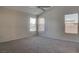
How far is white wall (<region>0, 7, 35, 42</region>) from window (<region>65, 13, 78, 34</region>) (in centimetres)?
72

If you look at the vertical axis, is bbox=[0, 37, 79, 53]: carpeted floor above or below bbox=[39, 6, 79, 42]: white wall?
below

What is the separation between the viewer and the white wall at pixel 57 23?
1.79 meters

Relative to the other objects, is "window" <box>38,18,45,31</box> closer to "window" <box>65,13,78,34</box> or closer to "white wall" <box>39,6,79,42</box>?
"white wall" <box>39,6,79,42</box>

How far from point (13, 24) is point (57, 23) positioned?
814 mm

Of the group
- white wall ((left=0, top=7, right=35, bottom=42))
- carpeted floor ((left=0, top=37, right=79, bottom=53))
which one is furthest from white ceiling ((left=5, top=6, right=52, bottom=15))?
carpeted floor ((left=0, top=37, right=79, bottom=53))

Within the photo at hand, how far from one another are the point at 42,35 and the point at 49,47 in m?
0.26

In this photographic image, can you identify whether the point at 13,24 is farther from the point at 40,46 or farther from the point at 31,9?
the point at 40,46

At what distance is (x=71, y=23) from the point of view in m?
1.80

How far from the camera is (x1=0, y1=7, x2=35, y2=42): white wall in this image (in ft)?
5.82
